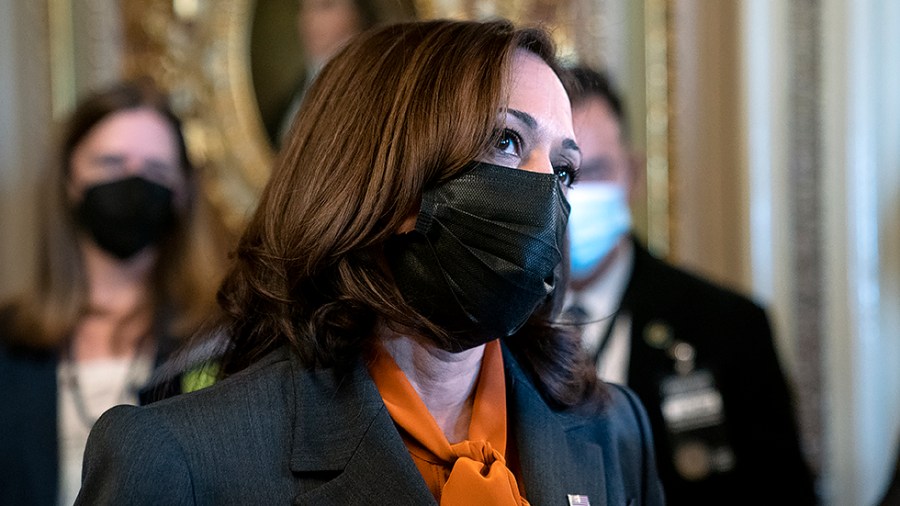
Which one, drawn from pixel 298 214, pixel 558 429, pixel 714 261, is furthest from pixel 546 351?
pixel 714 261

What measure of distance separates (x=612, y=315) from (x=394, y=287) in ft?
6.17

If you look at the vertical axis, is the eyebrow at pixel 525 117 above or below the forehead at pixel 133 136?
above

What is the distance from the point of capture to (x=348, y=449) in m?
1.77

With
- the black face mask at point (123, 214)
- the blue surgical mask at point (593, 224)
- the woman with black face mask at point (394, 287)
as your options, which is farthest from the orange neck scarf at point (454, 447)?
the black face mask at point (123, 214)

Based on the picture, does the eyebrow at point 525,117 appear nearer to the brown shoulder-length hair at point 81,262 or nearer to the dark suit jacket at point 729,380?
the dark suit jacket at point 729,380

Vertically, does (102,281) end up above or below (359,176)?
below

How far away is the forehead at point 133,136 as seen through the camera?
3680 millimetres

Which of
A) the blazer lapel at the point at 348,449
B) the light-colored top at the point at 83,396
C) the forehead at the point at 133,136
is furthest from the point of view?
the forehead at the point at 133,136

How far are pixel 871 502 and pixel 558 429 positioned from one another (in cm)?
261

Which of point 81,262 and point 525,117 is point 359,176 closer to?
point 525,117

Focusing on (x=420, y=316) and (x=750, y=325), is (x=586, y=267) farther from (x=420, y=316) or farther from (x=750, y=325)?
(x=420, y=316)

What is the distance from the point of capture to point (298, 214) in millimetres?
1809

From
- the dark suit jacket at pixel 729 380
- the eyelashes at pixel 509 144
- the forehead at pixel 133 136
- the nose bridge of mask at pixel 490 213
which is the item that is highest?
the eyelashes at pixel 509 144

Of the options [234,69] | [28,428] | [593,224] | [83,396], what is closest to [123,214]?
[83,396]
